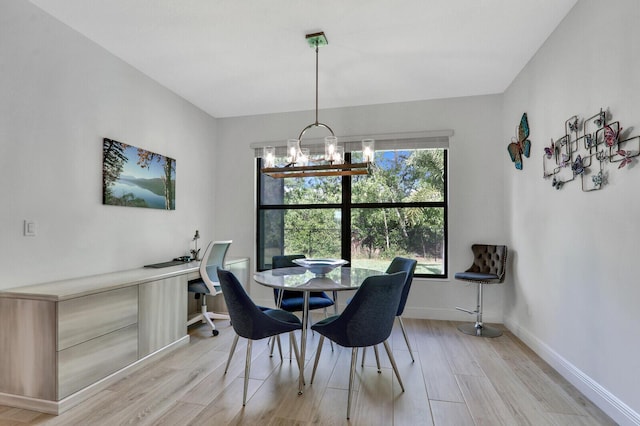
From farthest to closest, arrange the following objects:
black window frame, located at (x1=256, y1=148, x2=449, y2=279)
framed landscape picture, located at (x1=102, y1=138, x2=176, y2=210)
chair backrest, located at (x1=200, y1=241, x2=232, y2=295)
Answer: black window frame, located at (x1=256, y1=148, x2=449, y2=279) → chair backrest, located at (x1=200, y1=241, x2=232, y2=295) → framed landscape picture, located at (x1=102, y1=138, x2=176, y2=210)

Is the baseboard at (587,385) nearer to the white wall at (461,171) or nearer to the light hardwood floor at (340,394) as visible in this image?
the light hardwood floor at (340,394)

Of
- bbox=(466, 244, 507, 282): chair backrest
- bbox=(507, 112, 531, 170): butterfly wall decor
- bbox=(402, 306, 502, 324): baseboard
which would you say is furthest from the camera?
bbox=(402, 306, 502, 324): baseboard

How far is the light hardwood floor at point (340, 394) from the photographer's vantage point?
206cm

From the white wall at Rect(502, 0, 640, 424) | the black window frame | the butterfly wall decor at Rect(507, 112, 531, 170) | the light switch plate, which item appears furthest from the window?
the light switch plate

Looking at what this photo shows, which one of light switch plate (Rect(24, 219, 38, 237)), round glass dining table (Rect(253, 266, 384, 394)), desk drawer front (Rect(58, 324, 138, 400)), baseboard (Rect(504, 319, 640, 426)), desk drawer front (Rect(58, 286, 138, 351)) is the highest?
light switch plate (Rect(24, 219, 38, 237))

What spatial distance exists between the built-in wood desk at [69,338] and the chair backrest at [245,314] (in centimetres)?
92

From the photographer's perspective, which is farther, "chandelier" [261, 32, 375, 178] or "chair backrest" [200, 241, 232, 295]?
"chair backrest" [200, 241, 232, 295]

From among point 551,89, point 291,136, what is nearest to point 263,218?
point 291,136

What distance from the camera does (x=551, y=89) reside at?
2.87 meters

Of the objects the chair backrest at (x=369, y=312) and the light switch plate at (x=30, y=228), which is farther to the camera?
the light switch plate at (x=30, y=228)

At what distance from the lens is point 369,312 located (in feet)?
6.95

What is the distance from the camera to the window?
171 inches

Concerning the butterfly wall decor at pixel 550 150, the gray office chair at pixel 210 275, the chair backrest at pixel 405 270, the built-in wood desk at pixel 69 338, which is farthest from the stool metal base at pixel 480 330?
the built-in wood desk at pixel 69 338

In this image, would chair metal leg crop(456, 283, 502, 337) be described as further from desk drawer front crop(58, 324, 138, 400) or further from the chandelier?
desk drawer front crop(58, 324, 138, 400)
